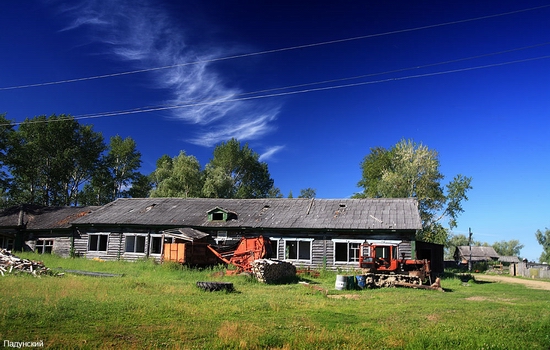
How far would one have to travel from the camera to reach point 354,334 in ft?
29.3

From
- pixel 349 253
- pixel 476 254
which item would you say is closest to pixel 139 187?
pixel 349 253

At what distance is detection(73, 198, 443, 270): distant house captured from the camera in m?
27.3

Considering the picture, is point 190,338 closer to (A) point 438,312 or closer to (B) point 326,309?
(B) point 326,309

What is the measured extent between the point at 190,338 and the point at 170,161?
2368 inches

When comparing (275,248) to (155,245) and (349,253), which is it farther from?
(155,245)

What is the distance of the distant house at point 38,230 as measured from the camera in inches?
1326

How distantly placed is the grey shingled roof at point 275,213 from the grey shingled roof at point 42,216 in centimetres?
296

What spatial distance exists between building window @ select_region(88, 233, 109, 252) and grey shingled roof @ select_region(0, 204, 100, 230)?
255 centimetres

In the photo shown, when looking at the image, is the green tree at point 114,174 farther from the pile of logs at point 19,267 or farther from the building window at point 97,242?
the pile of logs at point 19,267

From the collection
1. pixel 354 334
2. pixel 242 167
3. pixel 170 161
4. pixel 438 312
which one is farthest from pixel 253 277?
pixel 170 161

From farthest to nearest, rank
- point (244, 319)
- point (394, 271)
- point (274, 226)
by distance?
1. point (274, 226)
2. point (394, 271)
3. point (244, 319)

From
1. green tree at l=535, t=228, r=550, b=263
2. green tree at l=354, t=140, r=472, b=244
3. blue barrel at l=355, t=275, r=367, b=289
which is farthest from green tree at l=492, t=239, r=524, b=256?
blue barrel at l=355, t=275, r=367, b=289

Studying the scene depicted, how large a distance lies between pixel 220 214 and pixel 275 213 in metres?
4.26

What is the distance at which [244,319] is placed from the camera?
10.2 metres
